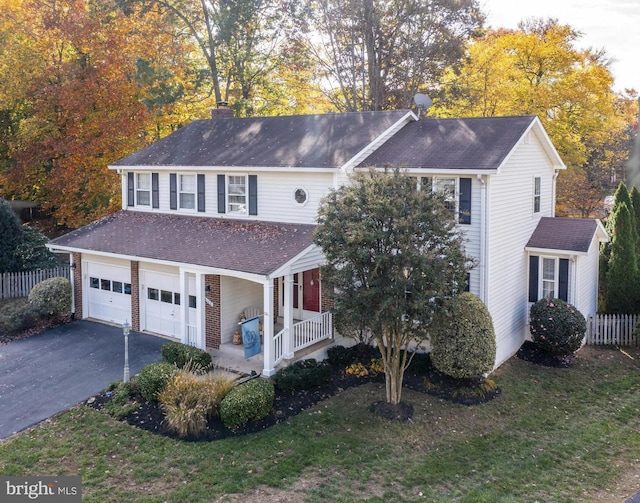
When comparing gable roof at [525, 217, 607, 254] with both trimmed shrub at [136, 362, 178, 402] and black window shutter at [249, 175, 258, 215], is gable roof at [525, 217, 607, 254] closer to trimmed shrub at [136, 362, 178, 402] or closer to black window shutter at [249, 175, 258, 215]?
black window shutter at [249, 175, 258, 215]

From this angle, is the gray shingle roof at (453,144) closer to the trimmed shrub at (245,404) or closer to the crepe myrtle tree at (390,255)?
the crepe myrtle tree at (390,255)

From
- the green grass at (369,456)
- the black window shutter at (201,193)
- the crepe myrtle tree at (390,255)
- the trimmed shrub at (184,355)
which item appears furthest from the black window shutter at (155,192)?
the crepe myrtle tree at (390,255)

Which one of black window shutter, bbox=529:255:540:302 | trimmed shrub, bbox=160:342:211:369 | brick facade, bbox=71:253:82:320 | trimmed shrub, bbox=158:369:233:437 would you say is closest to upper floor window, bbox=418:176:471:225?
black window shutter, bbox=529:255:540:302

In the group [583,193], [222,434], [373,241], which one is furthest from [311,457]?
[583,193]

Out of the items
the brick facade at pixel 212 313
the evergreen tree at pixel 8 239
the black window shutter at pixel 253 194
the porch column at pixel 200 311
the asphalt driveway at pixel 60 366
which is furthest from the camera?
the evergreen tree at pixel 8 239

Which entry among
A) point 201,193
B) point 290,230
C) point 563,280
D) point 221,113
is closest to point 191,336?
point 290,230

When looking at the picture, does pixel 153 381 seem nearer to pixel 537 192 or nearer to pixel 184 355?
pixel 184 355

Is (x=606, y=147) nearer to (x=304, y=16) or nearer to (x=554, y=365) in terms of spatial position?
(x=304, y=16)

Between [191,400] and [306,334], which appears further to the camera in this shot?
[306,334]
